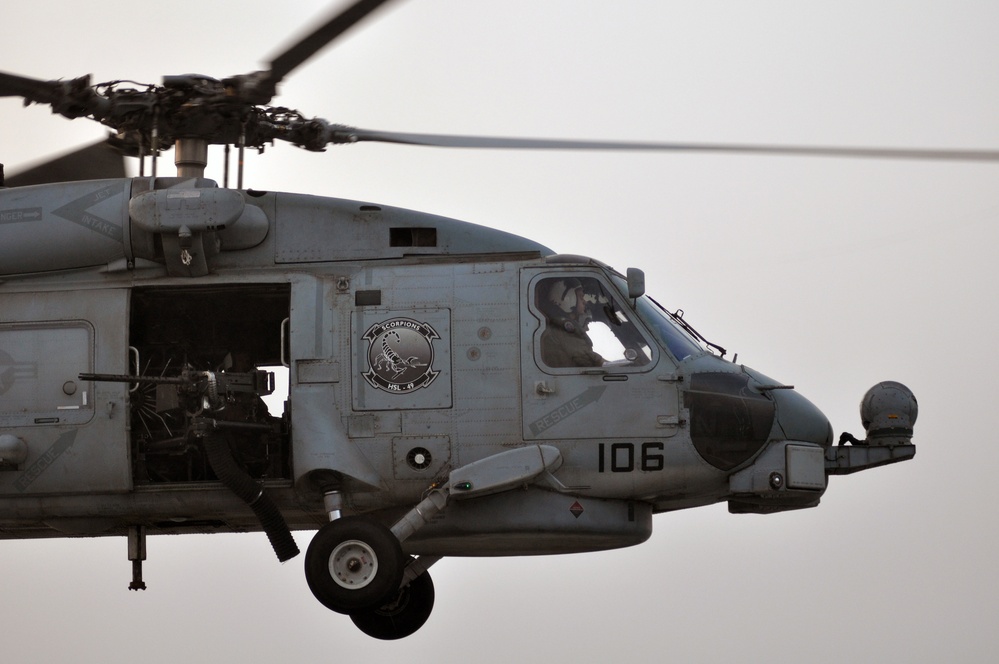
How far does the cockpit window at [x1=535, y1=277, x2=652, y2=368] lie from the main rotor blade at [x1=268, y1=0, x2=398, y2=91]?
8.71 feet

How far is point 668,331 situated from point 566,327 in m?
0.82

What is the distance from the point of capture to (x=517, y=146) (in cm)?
1256

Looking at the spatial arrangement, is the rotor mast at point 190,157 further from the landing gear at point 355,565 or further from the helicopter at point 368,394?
the landing gear at point 355,565

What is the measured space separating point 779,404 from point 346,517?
3346mm

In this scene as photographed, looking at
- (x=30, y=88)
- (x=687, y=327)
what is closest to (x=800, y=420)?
(x=687, y=327)

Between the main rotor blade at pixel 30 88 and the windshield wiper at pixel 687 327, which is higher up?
the main rotor blade at pixel 30 88

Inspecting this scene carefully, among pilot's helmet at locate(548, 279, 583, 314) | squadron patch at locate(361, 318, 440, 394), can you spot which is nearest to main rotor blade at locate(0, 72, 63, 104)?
squadron patch at locate(361, 318, 440, 394)

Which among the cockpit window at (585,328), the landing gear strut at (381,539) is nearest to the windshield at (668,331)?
the cockpit window at (585,328)

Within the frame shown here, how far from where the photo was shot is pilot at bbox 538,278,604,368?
42.0 feet

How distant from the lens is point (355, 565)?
12453 millimetres

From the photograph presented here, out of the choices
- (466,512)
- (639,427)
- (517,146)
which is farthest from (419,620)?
(517,146)

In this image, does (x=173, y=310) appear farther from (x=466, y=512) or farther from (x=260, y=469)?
(x=466, y=512)

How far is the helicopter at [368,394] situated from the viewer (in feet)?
41.5

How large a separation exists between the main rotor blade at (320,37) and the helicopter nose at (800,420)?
441cm
